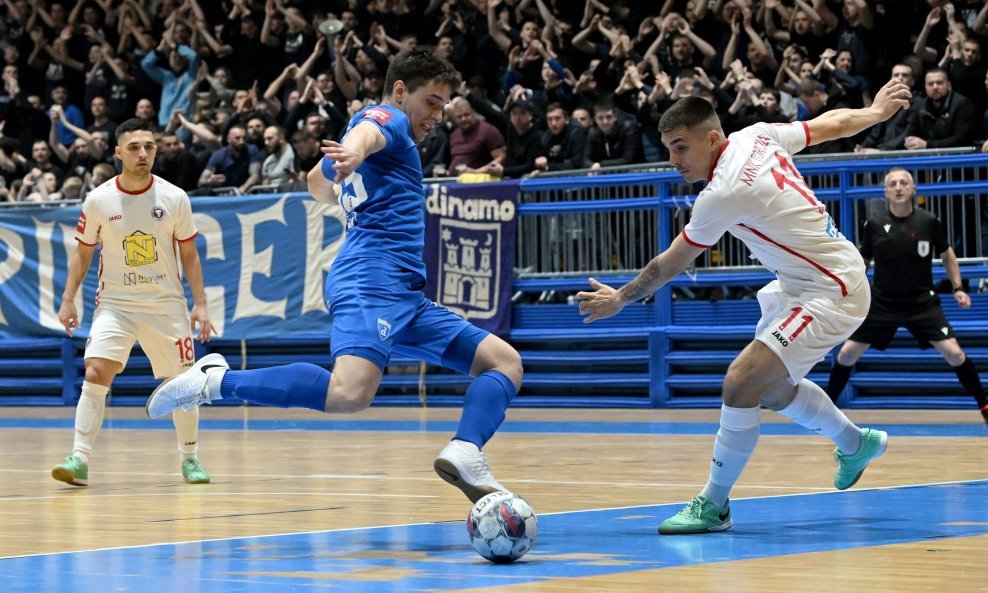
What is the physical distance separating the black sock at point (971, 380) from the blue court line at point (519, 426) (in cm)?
27

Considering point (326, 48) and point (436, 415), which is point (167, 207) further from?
point (326, 48)

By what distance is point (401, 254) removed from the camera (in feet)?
23.9

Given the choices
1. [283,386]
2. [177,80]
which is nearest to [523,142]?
[177,80]

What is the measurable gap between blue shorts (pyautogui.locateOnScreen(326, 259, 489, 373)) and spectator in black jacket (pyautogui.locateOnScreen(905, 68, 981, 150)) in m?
9.64

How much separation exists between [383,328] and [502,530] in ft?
4.51

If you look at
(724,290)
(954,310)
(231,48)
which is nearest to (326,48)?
(231,48)

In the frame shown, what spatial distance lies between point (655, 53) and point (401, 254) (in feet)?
38.9

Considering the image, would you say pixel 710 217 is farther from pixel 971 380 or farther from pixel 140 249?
pixel 971 380

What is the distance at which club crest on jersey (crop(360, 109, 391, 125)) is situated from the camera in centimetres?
697

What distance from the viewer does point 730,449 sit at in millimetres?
7168

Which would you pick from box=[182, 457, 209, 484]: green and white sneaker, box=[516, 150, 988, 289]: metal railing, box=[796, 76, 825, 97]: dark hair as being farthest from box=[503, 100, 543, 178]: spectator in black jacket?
box=[182, 457, 209, 484]: green and white sneaker

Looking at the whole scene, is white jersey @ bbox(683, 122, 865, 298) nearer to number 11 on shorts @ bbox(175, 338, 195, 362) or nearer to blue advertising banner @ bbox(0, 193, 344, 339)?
number 11 on shorts @ bbox(175, 338, 195, 362)

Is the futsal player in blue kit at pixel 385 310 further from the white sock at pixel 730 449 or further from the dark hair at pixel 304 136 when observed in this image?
the dark hair at pixel 304 136

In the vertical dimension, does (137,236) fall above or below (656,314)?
above
